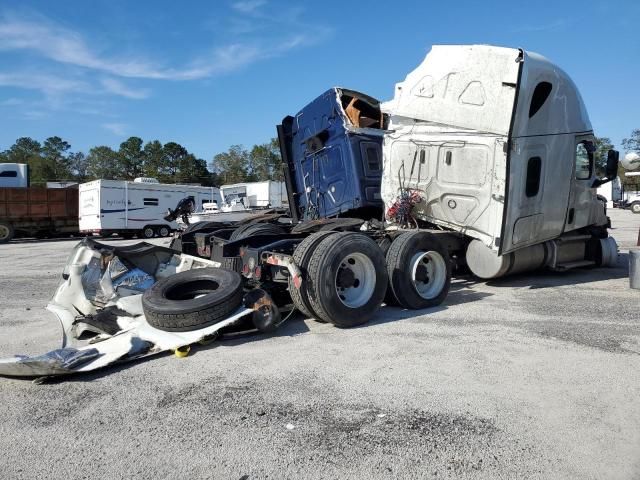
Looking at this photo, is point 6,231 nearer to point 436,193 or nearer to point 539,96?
point 436,193

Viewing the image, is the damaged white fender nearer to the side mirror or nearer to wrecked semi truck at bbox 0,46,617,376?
wrecked semi truck at bbox 0,46,617,376

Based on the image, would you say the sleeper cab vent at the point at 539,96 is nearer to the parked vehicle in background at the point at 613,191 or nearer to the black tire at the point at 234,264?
the parked vehicle in background at the point at 613,191

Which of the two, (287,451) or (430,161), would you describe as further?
(430,161)

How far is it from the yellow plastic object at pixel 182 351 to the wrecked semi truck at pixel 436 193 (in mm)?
1231

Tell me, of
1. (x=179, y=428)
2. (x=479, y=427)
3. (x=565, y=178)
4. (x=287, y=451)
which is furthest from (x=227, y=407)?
(x=565, y=178)

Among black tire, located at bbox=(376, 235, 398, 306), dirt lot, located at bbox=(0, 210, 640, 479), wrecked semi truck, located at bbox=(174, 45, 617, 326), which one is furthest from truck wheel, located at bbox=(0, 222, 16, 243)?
black tire, located at bbox=(376, 235, 398, 306)

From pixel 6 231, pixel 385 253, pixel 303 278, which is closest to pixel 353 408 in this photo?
pixel 303 278

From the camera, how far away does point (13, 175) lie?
25.7m

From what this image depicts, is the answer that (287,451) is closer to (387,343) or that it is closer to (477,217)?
(387,343)

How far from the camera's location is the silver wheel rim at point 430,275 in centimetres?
624

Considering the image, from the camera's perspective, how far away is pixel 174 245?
751 centimetres

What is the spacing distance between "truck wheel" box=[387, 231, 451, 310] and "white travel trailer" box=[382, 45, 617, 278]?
0.99 metres

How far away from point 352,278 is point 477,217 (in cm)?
249

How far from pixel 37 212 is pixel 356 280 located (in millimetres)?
23369
